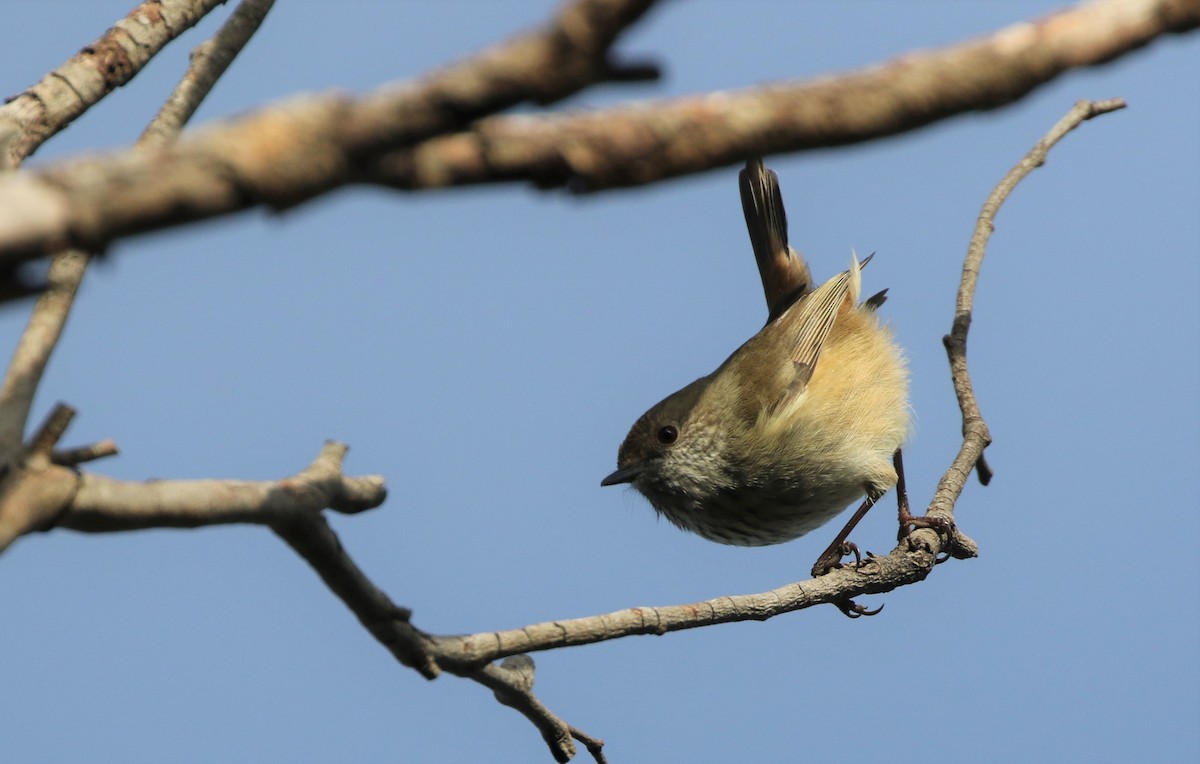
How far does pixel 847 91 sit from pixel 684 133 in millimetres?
257

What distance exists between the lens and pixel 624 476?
6.08m

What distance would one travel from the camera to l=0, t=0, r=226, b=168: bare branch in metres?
3.44

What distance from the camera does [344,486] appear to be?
2529mm

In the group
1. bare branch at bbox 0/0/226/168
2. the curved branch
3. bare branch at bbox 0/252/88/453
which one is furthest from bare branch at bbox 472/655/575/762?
bare branch at bbox 0/0/226/168

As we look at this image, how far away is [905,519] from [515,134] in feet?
14.1

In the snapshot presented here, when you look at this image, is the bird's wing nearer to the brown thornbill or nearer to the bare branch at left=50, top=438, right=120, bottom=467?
the brown thornbill

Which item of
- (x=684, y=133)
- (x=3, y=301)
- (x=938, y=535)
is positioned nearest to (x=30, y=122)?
(x=3, y=301)

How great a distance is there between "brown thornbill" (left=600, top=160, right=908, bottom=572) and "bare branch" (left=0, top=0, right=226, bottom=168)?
9.33ft

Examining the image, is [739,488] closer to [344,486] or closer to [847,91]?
[344,486]

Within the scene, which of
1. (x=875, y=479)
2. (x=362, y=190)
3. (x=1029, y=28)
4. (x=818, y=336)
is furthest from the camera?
(x=818, y=336)

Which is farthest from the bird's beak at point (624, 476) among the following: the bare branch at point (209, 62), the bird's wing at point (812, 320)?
the bare branch at point (209, 62)

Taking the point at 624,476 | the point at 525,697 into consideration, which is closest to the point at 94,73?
the point at 525,697

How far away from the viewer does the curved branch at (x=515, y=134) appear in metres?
1.43

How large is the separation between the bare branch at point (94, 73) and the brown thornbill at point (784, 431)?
2.84 metres
